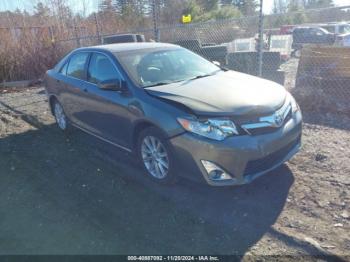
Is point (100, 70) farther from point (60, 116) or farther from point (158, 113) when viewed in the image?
point (60, 116)

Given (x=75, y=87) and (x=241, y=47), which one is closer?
(x=75, y=87)

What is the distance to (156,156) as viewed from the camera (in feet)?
12.6

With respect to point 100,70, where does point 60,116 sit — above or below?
below

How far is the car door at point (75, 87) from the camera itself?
5044mm

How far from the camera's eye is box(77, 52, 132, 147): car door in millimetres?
4156

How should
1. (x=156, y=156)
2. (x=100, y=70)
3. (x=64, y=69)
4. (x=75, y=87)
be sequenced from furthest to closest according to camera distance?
(x=64, y=69)
(x=75, y=87)
(x=100, y=70)
(x=156, y=156)

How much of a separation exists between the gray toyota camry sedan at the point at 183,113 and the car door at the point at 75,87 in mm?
22

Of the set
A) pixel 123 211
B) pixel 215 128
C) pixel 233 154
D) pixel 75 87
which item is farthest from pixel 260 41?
pixel 123 211

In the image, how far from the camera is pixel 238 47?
38.0 feet

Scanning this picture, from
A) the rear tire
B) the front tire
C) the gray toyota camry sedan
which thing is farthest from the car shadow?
the rear tire

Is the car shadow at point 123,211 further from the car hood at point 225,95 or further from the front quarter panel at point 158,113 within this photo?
the car hood at point 225,95

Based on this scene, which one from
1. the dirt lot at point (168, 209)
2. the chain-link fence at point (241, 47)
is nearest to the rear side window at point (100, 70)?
the dirt lot at point (168, 209)

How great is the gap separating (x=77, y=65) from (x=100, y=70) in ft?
2.74

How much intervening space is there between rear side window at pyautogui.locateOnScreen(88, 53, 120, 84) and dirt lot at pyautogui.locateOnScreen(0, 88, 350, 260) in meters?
1.18
